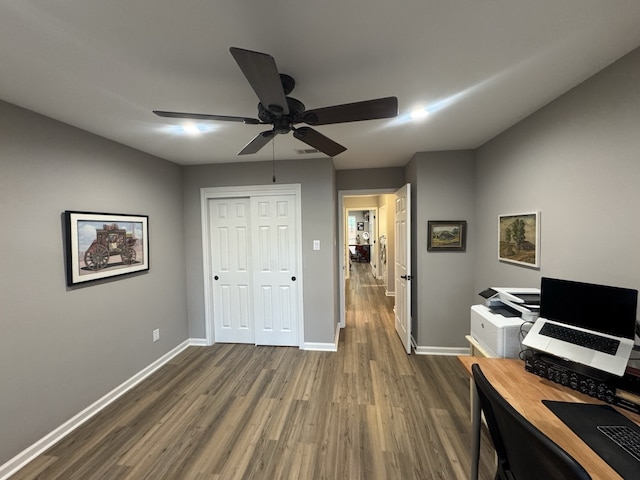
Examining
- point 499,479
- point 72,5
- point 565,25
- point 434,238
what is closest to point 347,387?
point 499,479

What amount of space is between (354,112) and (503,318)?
5.59ft

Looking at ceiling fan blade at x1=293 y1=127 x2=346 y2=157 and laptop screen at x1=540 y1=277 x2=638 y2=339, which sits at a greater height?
ceiling fan blade at x1=293 y1=127 x2=346 y2=157

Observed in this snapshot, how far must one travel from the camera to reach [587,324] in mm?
1350

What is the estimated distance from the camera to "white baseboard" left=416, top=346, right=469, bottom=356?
3104 millimetres

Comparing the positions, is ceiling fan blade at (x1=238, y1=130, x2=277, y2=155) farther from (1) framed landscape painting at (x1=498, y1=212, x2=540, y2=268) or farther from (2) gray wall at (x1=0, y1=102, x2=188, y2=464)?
(1) framed landscape painting at (x1=498, y1=212, x2=540, y2=268)

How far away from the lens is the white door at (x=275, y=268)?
334 cm

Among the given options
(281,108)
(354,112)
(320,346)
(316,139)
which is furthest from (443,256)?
(281,108)

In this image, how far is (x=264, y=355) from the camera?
3.21 meters

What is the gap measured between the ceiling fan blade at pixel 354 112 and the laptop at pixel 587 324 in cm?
136

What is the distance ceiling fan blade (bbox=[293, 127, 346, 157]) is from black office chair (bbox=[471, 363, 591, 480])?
1.49 metres

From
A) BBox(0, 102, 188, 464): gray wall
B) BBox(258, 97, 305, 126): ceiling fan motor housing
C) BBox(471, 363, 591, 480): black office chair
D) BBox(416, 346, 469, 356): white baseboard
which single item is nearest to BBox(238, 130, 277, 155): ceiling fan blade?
BBox(258, 97, 305, 126): ceiling fan motor housing

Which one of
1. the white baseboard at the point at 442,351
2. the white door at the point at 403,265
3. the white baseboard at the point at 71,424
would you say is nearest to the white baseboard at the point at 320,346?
the white door at the point at 403,265

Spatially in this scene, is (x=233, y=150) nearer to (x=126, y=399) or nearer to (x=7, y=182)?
(x=7, y=182)

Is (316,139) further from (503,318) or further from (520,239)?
(520,239)
